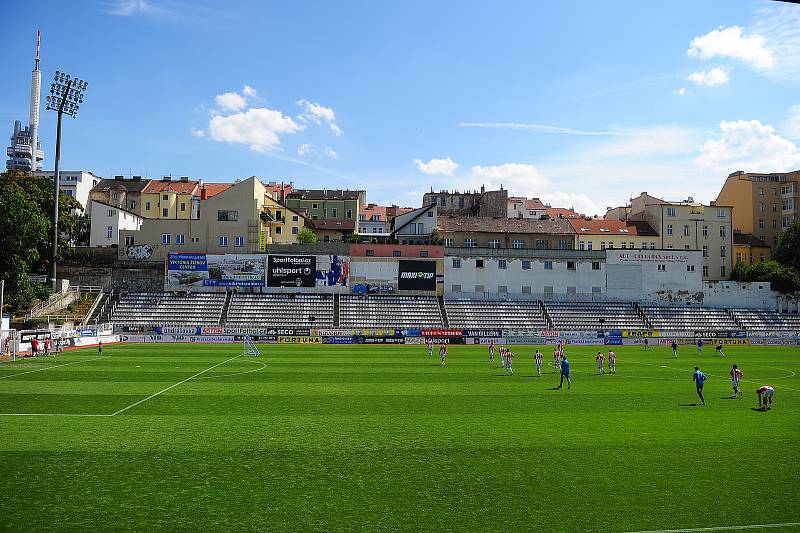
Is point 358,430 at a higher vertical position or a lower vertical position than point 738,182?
lower

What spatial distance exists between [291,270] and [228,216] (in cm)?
1272

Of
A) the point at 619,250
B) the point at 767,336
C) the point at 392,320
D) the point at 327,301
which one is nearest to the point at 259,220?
the point at 327,301

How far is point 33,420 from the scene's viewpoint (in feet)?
64.3

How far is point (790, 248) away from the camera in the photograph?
A: 85.3 meters

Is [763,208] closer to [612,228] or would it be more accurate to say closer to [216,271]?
[612,228]

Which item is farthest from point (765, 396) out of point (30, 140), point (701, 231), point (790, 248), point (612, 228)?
point (30, 140)

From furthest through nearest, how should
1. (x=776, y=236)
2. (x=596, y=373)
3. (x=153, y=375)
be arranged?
(x=776, y=236)
(x=596, y=373)
(x=153, y=375)

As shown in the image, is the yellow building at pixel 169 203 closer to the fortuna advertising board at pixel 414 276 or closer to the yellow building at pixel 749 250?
the fortuna advertising board at pixel 414 276

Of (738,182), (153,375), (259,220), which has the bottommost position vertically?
(153,375)

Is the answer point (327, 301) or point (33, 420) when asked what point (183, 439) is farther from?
point (327, 301)

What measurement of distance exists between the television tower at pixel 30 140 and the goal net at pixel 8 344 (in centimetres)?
13866

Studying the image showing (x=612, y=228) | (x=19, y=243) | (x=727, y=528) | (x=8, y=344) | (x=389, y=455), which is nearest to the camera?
(x=727, y=528)

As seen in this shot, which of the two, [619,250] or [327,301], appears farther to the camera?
[619,250]

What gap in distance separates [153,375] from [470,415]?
61.1 feet
